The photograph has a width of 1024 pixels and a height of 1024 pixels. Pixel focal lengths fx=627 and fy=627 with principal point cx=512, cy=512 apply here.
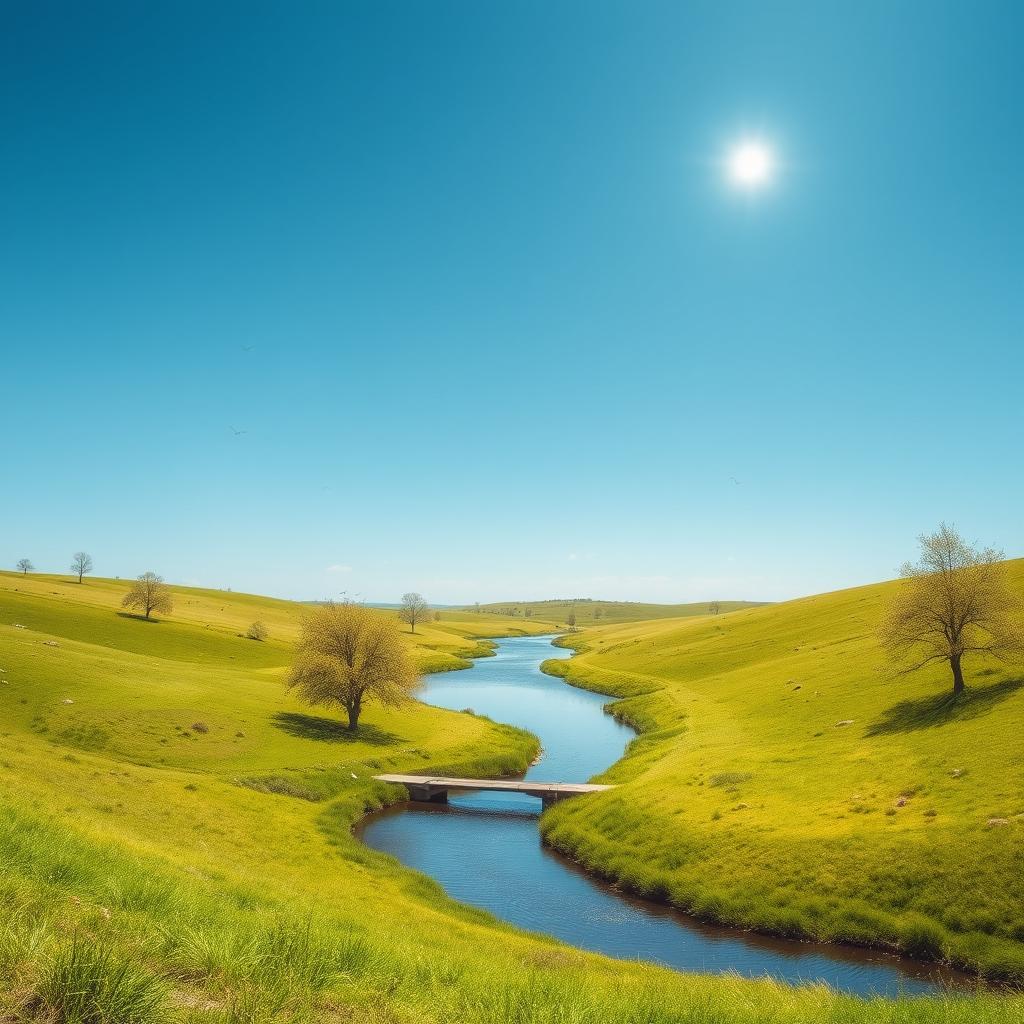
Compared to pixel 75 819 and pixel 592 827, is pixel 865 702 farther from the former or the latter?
pixel 75 819

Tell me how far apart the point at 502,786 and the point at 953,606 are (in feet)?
118

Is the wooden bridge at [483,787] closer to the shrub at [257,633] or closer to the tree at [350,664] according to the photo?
the tree at [350,664]

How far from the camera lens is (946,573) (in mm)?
45562

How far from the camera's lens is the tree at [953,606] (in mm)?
44031

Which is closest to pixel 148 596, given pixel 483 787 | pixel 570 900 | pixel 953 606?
pixel 483 787

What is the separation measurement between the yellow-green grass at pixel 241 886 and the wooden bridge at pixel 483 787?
2832mm

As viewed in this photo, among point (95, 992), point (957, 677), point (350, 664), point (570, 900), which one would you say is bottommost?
point (570, 900)

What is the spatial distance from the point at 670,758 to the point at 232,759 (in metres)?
35.1

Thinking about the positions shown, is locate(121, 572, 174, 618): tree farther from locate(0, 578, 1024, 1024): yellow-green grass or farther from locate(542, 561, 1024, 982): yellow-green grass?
locate(542, 561, 1024, 982): yellow-green grass

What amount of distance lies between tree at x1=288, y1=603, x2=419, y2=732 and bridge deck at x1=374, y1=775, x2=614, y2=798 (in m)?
10.8

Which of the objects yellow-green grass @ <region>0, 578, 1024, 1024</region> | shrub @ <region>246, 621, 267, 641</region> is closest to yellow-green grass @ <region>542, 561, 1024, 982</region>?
yellow-green grass @ <region>0, 578, 1024, 1024</region>

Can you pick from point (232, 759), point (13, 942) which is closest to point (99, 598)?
point (232, 759)

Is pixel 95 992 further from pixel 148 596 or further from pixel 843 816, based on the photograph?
pixel 148 596

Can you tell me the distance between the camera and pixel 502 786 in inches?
1969
